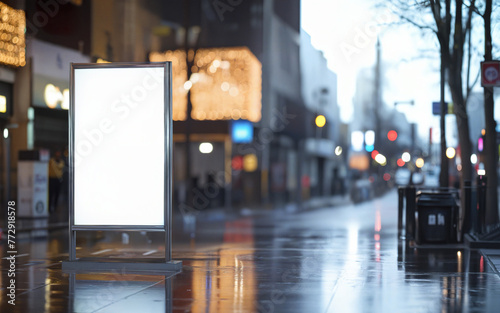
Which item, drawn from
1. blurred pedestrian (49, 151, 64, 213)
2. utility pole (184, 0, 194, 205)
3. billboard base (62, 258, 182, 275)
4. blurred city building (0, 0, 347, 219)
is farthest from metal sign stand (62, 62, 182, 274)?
utility pole (184, 0, 194, 205)

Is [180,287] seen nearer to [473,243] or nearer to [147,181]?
[147,181]

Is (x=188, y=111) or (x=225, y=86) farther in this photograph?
(x=225, y=86)

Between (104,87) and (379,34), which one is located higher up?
(379,34)

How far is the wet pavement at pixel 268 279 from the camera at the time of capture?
8.91 meters

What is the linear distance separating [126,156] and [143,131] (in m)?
0.50

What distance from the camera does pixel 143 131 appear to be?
472 inches

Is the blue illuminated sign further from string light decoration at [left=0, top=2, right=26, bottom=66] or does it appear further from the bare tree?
the bare tree

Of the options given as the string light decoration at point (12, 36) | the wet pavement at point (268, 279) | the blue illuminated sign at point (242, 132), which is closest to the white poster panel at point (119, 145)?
the wet pavement at point (268, 279)

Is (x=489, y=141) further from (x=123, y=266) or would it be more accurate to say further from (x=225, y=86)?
(x=225, y=86)

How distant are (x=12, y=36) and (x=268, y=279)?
17.2m

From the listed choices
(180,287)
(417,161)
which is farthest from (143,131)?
(417,161)

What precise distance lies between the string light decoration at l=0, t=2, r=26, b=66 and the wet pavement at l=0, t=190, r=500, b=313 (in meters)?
8.87

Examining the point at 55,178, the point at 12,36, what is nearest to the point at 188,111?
the point at 55,178

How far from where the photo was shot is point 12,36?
2498cm
